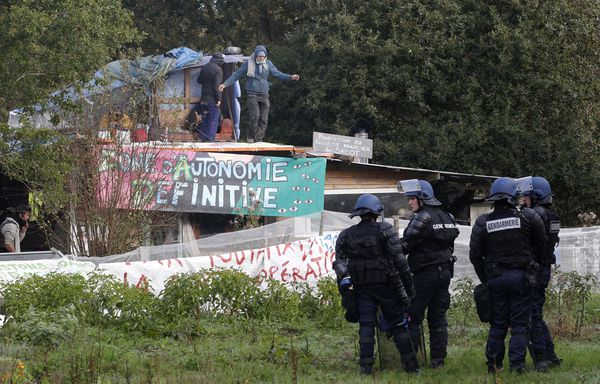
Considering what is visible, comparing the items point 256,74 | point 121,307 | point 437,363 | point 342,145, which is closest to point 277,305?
point 121,307

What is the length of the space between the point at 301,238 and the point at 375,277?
6.63 metres

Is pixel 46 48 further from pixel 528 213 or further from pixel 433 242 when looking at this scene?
pixel 528 213

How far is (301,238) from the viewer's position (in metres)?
17.3

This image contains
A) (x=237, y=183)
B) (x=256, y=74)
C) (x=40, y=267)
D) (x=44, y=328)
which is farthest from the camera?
(x=256, y=74)

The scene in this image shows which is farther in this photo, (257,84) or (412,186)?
(257,84)

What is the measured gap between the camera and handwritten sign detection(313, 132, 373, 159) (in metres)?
21.6

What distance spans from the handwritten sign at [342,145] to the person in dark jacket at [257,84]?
1.76m

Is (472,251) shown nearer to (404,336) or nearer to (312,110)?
(404,336)

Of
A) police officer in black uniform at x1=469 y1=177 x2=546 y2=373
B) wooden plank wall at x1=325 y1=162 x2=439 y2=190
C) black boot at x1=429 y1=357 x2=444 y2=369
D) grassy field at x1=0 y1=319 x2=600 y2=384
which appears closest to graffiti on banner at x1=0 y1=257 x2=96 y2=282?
grassy field at x1=0 y1=319 x2=600 y2=384

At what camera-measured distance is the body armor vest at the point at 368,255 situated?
10719 millimetres

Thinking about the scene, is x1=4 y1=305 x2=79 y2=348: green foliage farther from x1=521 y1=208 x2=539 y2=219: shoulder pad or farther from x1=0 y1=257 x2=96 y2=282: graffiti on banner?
x1=521 y1=208 x2=539 y2=219: shoulder pad

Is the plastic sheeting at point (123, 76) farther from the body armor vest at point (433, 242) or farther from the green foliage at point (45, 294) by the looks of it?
the body armor vest at point (433, 242)

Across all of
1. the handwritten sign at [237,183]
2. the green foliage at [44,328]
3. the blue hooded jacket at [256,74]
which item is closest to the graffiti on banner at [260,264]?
the green foliage at [44,328]

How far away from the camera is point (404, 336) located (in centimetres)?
1086
